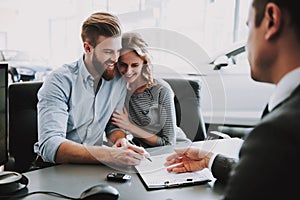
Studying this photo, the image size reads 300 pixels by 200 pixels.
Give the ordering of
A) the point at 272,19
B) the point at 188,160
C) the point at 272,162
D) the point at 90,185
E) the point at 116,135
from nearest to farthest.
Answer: the point at 272,162 < the point at 272,19 < the point at 90,185 < the point at 188,160 < the point at 116,135

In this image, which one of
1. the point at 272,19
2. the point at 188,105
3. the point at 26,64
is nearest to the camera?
the point at 272,19

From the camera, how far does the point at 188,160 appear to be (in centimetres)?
129

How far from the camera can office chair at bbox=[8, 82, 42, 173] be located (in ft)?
5.57

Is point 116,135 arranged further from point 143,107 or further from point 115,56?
point 115,56

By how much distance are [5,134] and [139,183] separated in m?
0.46

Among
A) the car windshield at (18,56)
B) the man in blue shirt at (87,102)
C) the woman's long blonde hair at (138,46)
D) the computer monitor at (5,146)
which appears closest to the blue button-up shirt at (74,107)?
the man in blue shirt at (87,102)

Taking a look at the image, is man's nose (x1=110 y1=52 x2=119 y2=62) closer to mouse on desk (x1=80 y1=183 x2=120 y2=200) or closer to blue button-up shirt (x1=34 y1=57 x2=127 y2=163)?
blue button-up shirt (x1=34 y1=57 x2=127 y2=163)

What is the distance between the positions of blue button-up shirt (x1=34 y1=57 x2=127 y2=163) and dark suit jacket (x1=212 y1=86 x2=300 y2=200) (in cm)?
92

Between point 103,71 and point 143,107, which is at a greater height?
point 103,71

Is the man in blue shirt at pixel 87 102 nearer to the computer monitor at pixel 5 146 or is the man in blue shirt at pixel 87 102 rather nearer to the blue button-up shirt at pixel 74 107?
the blue button-up shirt at pixel 74 107

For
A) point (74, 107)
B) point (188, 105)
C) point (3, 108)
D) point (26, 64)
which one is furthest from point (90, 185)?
point (26, 64)

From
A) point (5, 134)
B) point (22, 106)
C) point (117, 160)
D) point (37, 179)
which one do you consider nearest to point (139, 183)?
point (117, 160)

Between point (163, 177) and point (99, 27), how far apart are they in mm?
773

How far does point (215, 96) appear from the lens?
2209 mm
